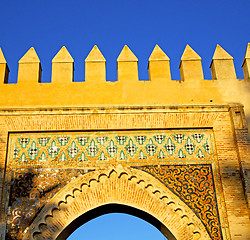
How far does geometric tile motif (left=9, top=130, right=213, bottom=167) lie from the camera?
6.25 metres

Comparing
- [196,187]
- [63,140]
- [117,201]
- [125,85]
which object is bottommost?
[117,201]

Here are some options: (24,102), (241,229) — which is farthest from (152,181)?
(24,102)

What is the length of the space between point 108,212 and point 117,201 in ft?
1.59

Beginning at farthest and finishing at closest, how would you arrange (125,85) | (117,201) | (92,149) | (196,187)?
(125,85)
(92,149)
(196,187)
(117,201)

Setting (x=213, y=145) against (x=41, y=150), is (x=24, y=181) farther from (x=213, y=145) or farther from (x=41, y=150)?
(x=213, y=145)

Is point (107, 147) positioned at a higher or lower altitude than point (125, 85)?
lower

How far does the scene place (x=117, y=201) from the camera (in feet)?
19.6

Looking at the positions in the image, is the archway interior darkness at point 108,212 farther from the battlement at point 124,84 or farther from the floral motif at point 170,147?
the battlement at point 124,84

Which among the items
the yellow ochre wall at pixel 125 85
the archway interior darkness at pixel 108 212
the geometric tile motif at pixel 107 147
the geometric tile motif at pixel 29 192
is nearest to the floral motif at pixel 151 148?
the geometric tile motif at pixel 107 147

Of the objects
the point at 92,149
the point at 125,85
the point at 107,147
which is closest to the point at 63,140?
the point at 92,149

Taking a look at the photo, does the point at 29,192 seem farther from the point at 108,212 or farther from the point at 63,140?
the point at 108,212

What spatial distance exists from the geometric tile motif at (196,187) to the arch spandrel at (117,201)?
0.07 m

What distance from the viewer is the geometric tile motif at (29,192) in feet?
19.1

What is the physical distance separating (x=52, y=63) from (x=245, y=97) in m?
2.93
